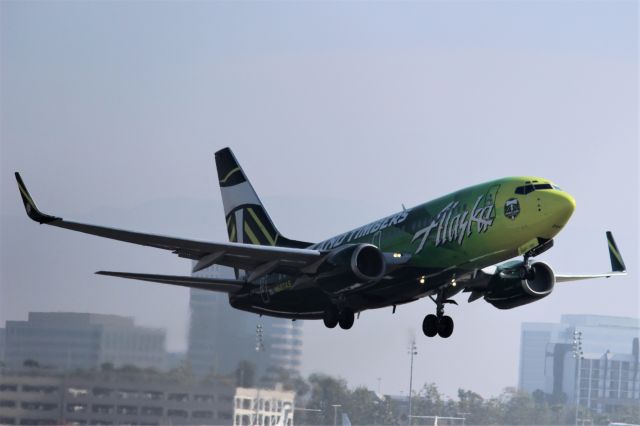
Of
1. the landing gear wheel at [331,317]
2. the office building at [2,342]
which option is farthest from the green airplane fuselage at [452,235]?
the office building at [2,342]

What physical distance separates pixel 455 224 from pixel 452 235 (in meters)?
0.37

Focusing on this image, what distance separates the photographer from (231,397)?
204 ft

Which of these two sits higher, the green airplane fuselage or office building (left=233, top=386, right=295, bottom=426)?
the green airplane fuselage

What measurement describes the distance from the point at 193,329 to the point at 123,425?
35.9 ft

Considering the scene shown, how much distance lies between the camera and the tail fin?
2160 inches

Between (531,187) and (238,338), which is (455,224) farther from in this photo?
(238,338)

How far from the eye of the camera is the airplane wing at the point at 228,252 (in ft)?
141

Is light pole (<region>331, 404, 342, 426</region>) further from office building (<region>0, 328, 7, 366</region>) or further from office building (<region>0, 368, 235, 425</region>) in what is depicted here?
office building (<region>0, 328, 7, 366</region>)

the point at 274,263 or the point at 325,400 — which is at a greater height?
the point at 274,263

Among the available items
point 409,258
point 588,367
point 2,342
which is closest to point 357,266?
point 409,258

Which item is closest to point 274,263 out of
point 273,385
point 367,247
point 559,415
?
point 367,247

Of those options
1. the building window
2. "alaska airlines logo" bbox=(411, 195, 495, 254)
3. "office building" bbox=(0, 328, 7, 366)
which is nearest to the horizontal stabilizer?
"alaska airlines logo" bbox=(411, 195, 495, 254)

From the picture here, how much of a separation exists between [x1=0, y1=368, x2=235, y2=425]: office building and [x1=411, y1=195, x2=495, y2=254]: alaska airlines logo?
1973 cm

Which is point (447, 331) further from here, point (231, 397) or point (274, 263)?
point (231, 397)
